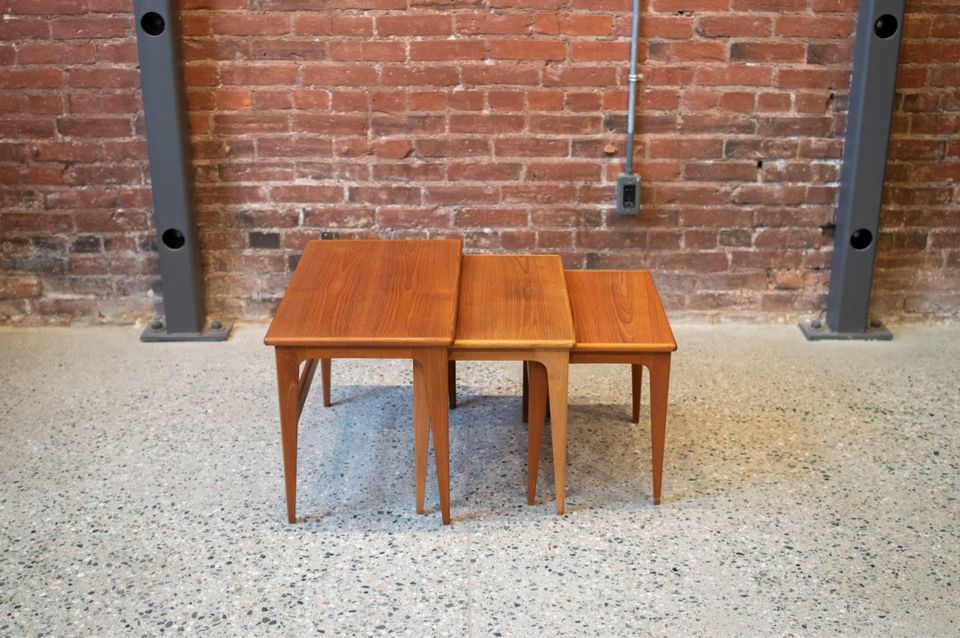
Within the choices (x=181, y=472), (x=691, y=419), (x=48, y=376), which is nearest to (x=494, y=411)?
(x=691, y=419)

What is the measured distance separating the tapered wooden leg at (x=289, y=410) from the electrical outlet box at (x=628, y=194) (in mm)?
1544

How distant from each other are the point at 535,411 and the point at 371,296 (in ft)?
1.65

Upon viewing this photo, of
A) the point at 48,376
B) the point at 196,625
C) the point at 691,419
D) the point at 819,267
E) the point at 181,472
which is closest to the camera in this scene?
the point at 196,625

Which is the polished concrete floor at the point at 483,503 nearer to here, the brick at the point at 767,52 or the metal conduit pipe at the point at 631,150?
the metal conduit pipe at the point at 631,150

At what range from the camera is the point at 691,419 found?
3230mm

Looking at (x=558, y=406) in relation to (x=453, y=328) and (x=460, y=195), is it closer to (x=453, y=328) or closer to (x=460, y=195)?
(x=453, y=328)

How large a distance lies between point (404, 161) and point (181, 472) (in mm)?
1351

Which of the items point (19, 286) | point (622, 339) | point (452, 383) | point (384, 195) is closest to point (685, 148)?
point (384, 195)

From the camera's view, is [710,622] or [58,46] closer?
[710,622]

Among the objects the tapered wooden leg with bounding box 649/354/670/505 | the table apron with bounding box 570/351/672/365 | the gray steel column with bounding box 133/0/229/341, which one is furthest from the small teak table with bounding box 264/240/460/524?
the gray steel column with bounding box 133/0/229/341

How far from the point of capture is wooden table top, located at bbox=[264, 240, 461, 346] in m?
2.51

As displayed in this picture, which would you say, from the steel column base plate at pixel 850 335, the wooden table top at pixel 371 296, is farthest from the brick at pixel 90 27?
the steel column base plate at pixel 850 335

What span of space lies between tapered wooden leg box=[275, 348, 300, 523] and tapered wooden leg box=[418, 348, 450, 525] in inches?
12.1

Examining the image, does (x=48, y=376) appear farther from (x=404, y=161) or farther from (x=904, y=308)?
(x=904, y=308)
